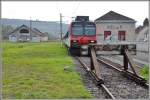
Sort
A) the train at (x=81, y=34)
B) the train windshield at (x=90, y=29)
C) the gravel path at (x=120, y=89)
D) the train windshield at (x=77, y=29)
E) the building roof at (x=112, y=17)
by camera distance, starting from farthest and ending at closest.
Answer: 1. the building roof at (x=112, y=17)
2. the train windshield at (x=90, y=29)
3. the train windshield at (x=77, y=29)
4. the train at (x=81, y=34)
5. the gravel path at (x=120, y=89)

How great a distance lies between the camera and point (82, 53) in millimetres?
27312

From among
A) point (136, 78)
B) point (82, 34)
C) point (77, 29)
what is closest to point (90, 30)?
point (82, 34)

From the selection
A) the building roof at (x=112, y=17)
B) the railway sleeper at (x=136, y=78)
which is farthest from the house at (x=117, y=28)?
the railway sleeper at (x=136, y=78)

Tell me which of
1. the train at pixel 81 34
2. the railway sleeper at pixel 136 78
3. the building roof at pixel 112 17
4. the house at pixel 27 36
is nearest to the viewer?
the railway sleeper at pixel 136 78

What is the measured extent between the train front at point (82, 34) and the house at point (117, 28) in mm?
28337

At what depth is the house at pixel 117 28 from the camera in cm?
5638

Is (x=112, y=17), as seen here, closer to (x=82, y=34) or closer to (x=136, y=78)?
(x=82, y=34)

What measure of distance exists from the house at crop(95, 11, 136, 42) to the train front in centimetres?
2834

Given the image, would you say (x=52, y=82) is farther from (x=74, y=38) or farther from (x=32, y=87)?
(x=74, y=38)

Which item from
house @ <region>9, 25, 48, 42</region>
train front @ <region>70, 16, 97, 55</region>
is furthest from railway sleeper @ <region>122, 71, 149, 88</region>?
house @ <region>9, 25, 48, 42</region>

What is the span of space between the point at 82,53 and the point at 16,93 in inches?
734

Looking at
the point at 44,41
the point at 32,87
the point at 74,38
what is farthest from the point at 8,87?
the point at 44,41

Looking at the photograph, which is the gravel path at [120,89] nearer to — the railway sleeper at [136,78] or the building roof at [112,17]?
the railway sleeper at [136,78]

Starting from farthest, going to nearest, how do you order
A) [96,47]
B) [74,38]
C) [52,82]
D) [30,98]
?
[74,38], [96,47], [52,82], [30,98]
